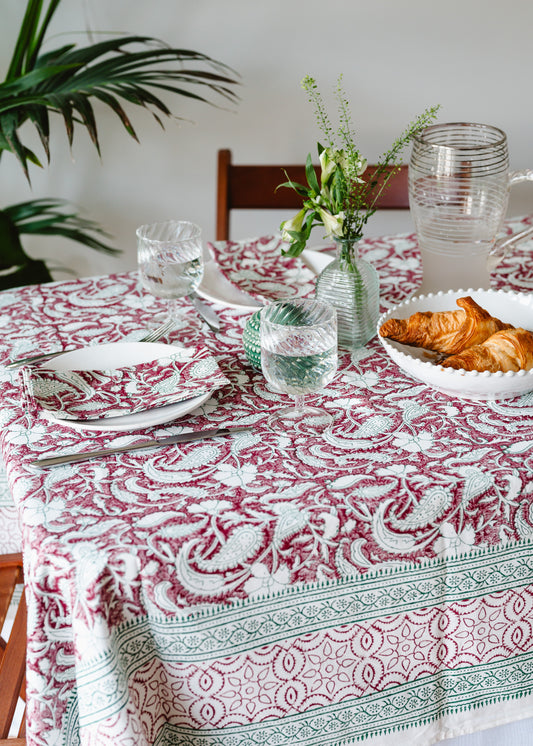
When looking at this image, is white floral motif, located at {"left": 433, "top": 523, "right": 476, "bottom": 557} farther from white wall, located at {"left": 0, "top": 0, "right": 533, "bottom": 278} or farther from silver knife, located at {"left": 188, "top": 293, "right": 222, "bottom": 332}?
white wall, located at {"left": 0, "top": 0, "right": 533, "bottom": 278}

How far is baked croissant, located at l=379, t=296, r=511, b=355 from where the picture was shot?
1040 millimetres

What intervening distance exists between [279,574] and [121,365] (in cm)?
42

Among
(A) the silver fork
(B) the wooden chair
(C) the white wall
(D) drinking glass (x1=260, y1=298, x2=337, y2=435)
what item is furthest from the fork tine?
(C) the white wall

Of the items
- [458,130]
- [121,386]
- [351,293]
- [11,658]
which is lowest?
[11,658]

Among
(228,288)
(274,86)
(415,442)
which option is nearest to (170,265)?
(228,288)

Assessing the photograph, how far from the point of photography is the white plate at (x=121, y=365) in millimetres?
961

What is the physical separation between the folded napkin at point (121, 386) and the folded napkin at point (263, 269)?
235 millimetres

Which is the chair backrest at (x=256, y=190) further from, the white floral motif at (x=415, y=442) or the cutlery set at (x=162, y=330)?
the white floral motif at (x=415, y=442)

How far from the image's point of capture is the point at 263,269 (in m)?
1.39

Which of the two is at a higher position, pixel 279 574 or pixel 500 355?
pixel 500 355

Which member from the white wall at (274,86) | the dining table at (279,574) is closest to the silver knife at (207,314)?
the dining table at (279,574)

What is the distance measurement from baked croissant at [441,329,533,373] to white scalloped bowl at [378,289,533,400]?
20 millimetres

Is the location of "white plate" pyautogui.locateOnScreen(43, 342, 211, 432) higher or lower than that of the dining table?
higher

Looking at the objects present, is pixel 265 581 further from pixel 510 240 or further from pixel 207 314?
pixel 510 240
